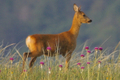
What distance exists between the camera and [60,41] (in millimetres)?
5578

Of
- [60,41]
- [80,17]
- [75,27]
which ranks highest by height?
[80,17]

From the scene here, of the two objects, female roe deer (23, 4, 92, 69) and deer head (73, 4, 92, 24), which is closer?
female roe deer (23, 4, 92, 69)

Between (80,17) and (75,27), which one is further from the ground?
(80,17)

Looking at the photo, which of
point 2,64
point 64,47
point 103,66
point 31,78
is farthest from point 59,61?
point 64,47

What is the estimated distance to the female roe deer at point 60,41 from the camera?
5.26 meters

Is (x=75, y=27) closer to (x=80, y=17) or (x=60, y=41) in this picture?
(x=80, y=17)

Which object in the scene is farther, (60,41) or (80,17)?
(80,17)

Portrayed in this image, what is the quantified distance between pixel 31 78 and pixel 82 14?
11.2 ft

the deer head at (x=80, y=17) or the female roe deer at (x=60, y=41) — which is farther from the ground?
the deer head at (x=80, y=17)

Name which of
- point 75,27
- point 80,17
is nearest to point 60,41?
point 75,27

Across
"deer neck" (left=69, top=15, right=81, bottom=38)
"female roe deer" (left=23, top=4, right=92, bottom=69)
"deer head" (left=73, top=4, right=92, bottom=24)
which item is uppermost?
"deer head" (left=73, top=4, right=92, bottom=24)

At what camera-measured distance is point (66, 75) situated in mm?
3574

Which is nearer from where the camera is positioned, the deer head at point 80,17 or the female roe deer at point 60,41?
the female roe deer at point 60,41

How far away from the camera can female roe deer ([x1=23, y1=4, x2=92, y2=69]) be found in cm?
526
